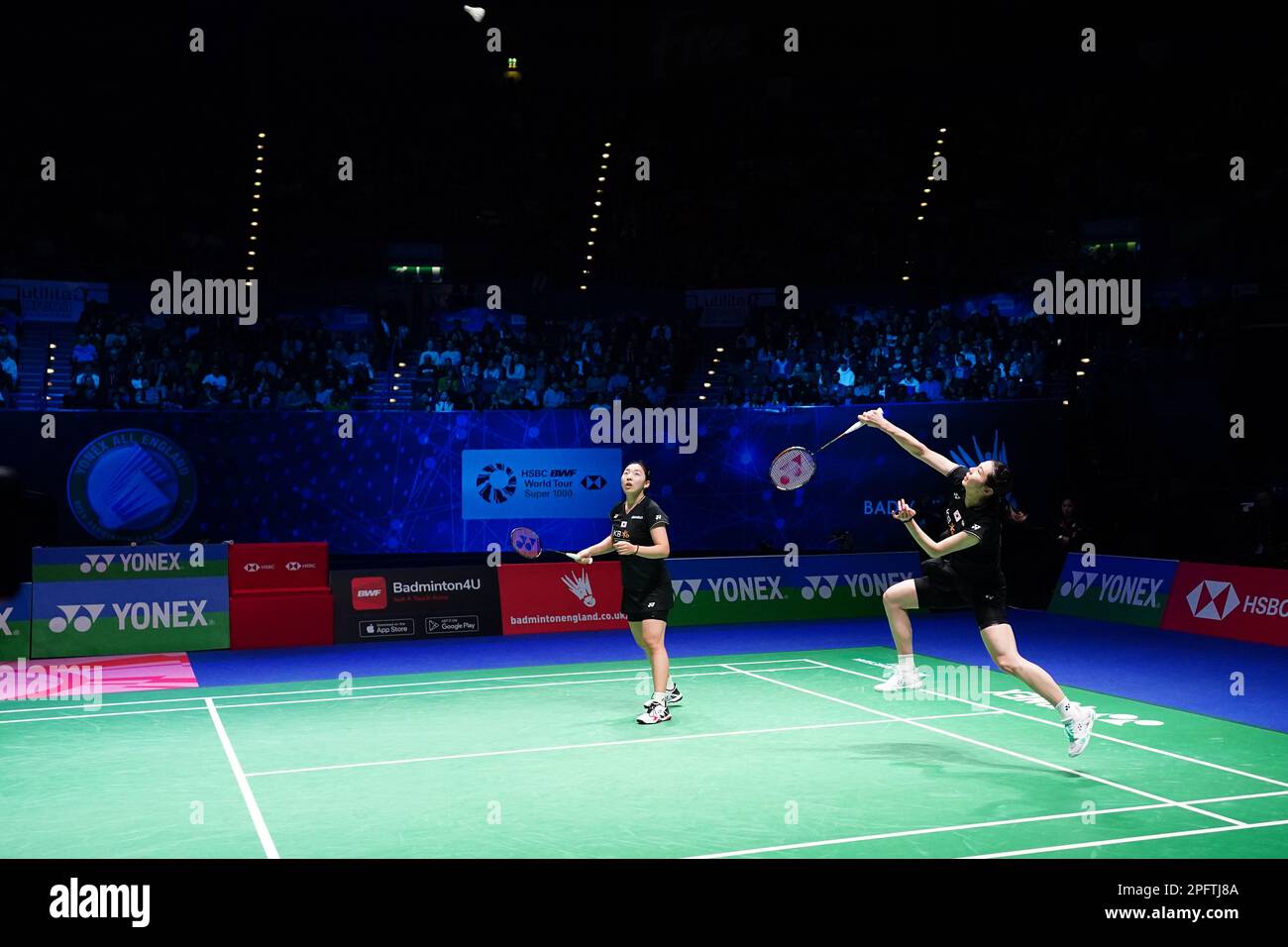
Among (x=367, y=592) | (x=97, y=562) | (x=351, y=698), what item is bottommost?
(x=351, y=698)

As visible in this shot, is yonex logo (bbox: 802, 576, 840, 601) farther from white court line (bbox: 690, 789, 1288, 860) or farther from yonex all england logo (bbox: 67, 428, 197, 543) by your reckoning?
yonex all england logo (bbox: 67, 428, 197, 543)

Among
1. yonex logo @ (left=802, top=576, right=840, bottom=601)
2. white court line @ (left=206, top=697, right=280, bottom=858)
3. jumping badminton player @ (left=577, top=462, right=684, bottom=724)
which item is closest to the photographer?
white court line @ (left=206, top=697, right=280, bottom=858)

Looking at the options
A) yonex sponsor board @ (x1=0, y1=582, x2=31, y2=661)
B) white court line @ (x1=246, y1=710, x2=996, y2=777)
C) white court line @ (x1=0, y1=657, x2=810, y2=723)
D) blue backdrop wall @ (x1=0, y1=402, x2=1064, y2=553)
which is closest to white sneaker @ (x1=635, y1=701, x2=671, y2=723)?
white court line @ (x1=246, y1=710, x2=996, y2=777)

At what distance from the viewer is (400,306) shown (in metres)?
28.1

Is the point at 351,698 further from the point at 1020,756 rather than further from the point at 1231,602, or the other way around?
the point at 1231,602

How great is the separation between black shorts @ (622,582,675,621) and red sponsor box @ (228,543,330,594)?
7.48m

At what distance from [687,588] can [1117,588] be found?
632 cm

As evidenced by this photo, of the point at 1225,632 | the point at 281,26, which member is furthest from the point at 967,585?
the point at 281,26

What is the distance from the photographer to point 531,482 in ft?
78.7

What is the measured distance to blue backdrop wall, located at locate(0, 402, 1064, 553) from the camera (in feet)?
73.1

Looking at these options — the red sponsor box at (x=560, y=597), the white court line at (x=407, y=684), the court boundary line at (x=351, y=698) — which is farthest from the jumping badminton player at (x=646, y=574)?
the red sponsor box at (x=560, y=597)

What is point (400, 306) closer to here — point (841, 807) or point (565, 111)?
point (565, 111)

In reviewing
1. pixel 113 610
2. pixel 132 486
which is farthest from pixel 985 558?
pixel 132 486

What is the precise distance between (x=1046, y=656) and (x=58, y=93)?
25984mm
